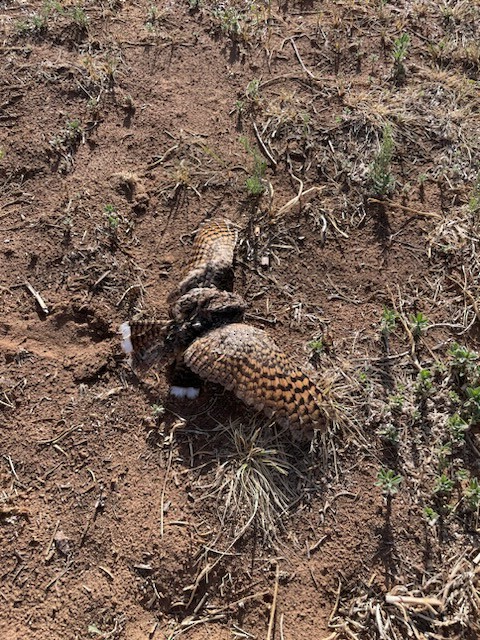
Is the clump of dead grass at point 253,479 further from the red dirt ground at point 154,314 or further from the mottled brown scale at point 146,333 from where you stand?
the mottled brown scale at point 146,333

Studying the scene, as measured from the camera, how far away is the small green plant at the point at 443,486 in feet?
9.41

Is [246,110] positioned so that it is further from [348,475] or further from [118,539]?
[118,539]

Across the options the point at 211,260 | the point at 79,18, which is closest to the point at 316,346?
the point at 211,260

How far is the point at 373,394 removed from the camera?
3.22 m

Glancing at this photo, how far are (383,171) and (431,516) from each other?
2412mm

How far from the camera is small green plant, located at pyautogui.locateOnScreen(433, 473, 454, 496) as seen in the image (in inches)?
113

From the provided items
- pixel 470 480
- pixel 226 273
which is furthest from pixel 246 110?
pixel 470 480

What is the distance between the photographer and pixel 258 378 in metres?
3.01

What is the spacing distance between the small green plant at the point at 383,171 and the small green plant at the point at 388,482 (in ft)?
6.70

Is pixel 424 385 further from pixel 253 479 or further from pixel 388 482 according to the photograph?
pixel 253 479

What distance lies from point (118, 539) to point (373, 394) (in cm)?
173

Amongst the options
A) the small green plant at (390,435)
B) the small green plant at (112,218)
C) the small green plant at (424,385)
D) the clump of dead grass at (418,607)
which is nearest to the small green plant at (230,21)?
the small green plant at (112,218)

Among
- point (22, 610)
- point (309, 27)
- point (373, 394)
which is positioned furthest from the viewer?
point (309, 27)

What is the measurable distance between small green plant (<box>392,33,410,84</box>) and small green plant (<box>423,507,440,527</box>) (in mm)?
3462
